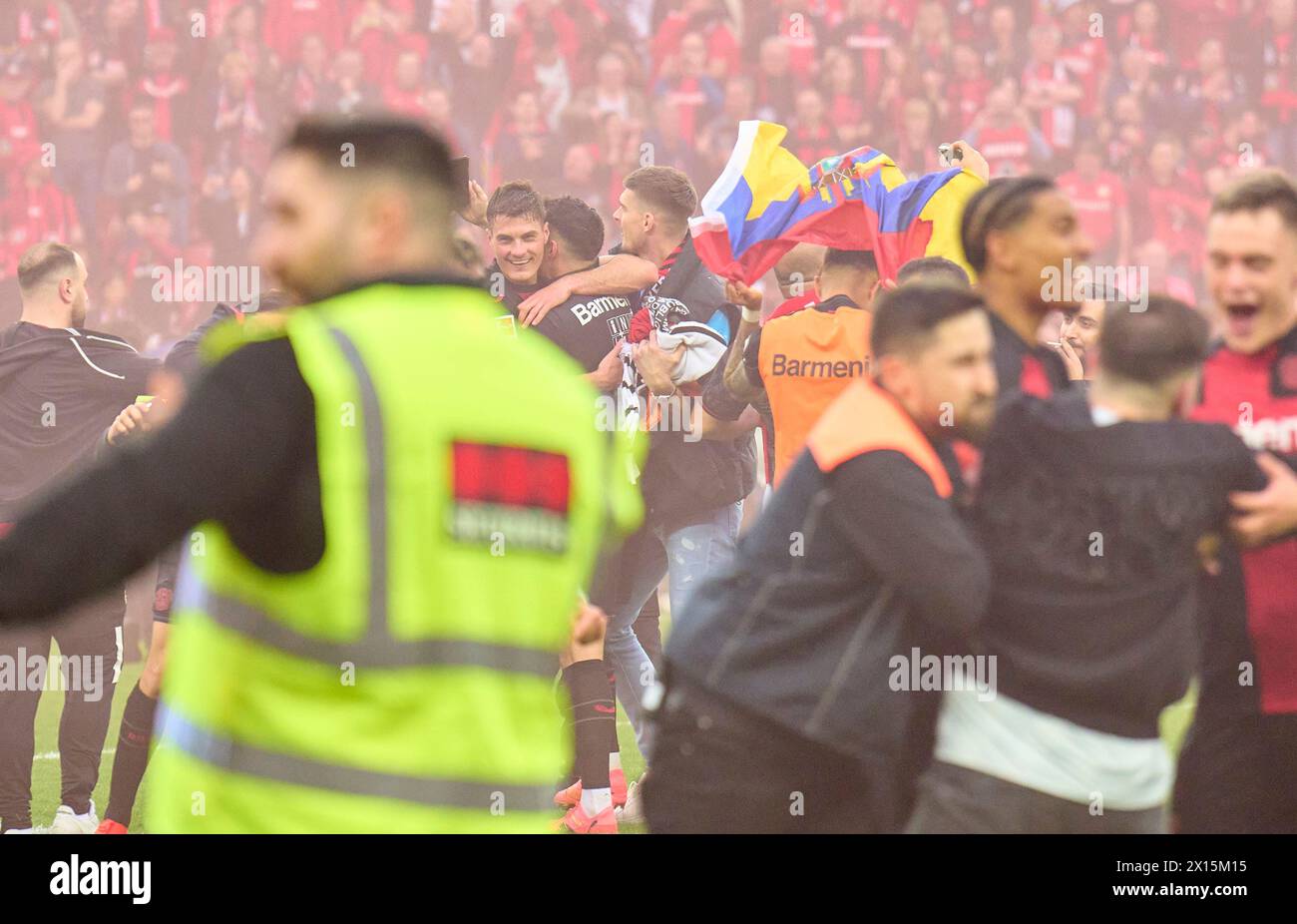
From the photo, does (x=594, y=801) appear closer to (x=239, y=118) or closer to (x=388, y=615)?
(x=388, y=615)

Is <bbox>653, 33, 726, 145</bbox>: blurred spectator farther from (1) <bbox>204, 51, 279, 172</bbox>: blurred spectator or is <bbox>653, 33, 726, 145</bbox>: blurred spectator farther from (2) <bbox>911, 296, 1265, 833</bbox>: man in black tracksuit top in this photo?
(2) <bbox>911, 296, 1265, 833</bbox>: man in black tracksuit top

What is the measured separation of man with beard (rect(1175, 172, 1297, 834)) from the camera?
12.4ft

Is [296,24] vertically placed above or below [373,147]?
above

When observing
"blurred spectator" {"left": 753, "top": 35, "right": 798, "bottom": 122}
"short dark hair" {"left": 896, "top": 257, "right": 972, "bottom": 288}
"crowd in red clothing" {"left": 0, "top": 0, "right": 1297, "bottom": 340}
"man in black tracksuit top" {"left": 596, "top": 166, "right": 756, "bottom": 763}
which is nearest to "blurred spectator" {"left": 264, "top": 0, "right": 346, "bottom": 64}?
"crowd in red clothing" {"left": 0, "top": 0, "right": 1297, "bottom": 340}

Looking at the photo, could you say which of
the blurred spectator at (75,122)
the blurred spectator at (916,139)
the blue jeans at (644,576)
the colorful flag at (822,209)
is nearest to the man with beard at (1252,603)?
the colorful flag at (822,209)

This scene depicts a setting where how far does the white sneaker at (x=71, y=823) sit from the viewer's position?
6459 millimetres

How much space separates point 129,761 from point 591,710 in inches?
60.7

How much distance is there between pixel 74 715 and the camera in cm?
668

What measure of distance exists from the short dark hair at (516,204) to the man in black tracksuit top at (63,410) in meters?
1.41

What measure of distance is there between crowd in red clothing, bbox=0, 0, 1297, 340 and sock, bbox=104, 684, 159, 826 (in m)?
8.59

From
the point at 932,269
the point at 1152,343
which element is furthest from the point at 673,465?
the point at 1152,343

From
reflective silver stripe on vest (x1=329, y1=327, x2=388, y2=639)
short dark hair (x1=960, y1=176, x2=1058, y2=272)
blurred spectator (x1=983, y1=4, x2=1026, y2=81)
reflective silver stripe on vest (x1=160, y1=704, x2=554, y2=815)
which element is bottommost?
Answer: reflective silver stripe on vest (x1=160, y1=704, x2=554, y2=815)

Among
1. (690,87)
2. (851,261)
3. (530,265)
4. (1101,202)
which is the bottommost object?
(851,261)

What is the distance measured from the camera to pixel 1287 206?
12.9 feet
